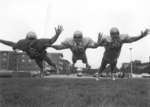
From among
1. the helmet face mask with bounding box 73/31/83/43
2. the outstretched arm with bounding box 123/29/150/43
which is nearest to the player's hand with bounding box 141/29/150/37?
the outstretched arm with bounding box 123/29/150/43

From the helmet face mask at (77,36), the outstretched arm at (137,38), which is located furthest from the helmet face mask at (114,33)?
the helmet face mask at (77,36)

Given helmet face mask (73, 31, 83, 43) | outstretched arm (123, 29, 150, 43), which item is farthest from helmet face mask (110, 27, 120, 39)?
helmet face mask (73, 31, 83, 43)

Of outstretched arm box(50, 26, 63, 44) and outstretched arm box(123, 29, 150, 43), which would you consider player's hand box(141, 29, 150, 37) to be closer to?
outstretched arm box(123, 29, 150, 43)

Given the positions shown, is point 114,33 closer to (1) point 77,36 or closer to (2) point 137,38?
(2) point 137,38

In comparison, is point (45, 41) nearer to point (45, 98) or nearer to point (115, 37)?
point (115, 37)

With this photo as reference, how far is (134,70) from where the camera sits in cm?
9006

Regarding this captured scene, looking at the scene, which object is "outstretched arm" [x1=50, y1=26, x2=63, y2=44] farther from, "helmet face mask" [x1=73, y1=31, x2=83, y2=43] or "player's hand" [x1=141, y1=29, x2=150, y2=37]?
"player's hand" [x1=141, y1=29, x2=150, y2=37]

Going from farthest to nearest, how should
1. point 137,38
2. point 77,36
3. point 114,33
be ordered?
point 77,36, point 137,38, point 114,33

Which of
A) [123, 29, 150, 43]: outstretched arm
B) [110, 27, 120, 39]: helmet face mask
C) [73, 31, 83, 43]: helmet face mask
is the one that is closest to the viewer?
[110, 27, 120, 39]: helmet face mask

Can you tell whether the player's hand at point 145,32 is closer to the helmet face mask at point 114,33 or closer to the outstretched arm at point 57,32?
the helmet face mask at point 114,33

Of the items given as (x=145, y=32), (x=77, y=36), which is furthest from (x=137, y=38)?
(x=77, y=36)

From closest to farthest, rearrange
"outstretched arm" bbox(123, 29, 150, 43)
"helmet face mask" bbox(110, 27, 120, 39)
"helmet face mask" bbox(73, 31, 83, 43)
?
"helmet face mask" bbox(110, 27, 120, 39)
"outstretched arm" bbox(123, 29, 150, 43)
"helmet face mask" bbox(73, 31, 83, 43)

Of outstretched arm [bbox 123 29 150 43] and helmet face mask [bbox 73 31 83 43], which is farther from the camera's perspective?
helmet face mask [bbox 73 31 83 43]

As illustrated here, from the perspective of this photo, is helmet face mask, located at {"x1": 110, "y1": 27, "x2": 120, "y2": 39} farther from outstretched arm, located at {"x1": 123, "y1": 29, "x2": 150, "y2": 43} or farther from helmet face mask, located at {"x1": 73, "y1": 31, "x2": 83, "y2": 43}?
helmet face mask, located at {"x1": 73, "y1": 31, "x2": 83, "y2": 43}
